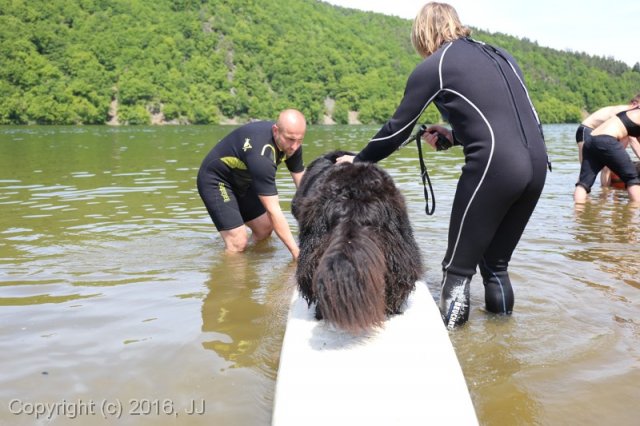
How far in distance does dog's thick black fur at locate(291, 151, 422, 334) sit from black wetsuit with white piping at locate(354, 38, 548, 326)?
321mm

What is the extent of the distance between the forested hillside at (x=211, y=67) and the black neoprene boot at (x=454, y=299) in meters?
71.8

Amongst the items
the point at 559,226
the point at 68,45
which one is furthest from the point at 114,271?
the point at 68,45

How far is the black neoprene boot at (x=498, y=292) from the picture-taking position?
146 inches

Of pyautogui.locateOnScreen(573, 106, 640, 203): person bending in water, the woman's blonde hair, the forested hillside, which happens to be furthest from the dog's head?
the forested hillside

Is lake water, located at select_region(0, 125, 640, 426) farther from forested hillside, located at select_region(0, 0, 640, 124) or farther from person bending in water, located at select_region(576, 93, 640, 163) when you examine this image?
forested hillside, located at select_region(0, 0, 640, 124)

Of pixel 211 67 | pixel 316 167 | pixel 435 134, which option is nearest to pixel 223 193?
pixel 316 167

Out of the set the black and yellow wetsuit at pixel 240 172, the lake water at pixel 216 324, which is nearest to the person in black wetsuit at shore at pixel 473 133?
the lake water at pixel 216 324

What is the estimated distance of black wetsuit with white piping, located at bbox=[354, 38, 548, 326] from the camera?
312cm

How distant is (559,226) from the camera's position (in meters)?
7.23

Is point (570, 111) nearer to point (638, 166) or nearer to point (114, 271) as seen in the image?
point (638, 166)

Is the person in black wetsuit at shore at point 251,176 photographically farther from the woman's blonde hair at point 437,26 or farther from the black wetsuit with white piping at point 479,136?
the black wetsuit with white piping at point 479,136

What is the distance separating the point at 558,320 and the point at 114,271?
3950 mm

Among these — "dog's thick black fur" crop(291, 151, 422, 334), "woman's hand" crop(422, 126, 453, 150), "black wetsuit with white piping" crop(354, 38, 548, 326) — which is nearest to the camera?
"dog's thick black fur" crop(291, 151, 422, 334)

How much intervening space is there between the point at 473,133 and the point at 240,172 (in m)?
3.47
